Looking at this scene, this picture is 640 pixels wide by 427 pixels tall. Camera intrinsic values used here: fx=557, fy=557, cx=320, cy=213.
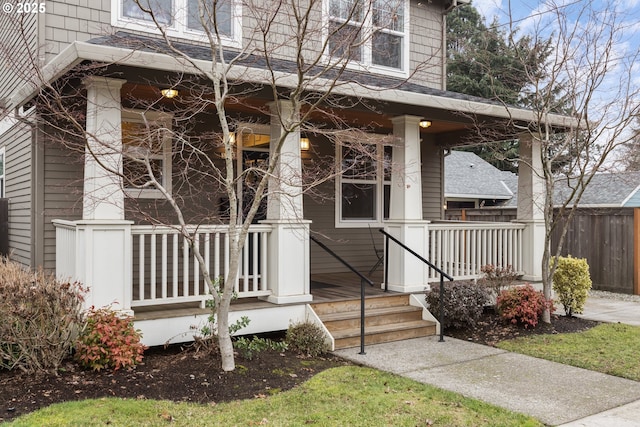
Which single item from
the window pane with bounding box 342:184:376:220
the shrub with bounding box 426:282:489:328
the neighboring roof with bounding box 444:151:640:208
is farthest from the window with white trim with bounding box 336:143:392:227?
the neighboring roof with bounding box 444:151:640:208

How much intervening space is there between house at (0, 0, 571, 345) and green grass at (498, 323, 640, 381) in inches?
64.3

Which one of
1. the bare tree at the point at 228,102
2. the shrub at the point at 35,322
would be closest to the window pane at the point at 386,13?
the bare tree at the point at 228,102

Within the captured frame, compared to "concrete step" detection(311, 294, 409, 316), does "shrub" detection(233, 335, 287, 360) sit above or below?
below

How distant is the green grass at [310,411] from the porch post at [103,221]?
1.44 metres

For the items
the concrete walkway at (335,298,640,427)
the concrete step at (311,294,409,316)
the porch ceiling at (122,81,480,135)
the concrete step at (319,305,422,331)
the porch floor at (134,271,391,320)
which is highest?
the porch ceiling at (122,81,480,135)

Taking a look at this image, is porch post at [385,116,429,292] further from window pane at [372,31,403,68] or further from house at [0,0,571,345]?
window pane at [372,31,403,68]

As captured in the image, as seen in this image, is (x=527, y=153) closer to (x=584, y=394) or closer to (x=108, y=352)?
(x=584, y=394)

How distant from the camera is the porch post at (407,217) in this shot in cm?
763

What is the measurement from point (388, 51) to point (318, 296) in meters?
4.84

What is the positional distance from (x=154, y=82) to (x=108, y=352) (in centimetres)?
278

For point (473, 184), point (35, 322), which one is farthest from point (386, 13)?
point (473, 184)

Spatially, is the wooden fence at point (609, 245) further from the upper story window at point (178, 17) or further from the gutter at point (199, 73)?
the upper story window at point (178, 17)

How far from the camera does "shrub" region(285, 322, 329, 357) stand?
20.4 feet

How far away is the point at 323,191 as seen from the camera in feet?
31.7
